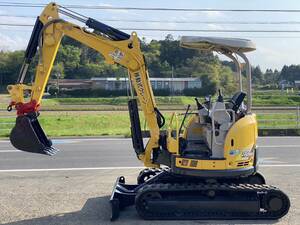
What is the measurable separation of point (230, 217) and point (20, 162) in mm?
7527

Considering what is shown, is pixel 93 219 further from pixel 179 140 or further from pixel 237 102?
pixel 237 102

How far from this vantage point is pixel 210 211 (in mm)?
7484

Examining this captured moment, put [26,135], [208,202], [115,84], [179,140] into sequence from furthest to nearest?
[115,84], [26,135], [179,140], [208,202]

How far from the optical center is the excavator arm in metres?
8.40

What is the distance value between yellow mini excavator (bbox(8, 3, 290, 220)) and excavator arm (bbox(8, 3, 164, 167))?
2cm

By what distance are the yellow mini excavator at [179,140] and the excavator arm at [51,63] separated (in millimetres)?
17

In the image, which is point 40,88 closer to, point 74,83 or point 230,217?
point 230,217

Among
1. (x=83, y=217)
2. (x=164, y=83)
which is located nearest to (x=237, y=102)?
(x=83, y=217)

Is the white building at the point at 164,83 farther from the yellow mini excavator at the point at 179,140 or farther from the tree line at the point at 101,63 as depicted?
the yellow mini excavator at the point at 179,140

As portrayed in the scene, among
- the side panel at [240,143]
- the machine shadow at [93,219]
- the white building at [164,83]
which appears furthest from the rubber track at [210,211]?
the white building at [164,83]

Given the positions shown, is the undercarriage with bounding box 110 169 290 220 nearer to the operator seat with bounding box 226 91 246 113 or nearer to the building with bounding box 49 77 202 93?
the operator seat with bounding box 226 91 246 113

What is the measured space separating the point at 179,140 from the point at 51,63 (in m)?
2.62

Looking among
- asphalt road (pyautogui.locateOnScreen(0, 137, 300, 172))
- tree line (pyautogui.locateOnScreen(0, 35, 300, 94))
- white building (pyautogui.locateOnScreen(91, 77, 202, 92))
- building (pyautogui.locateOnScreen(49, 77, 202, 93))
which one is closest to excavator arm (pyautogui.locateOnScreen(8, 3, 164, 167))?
asphalt road (pyautogui.locateOnScreen(0, 137, 300, 172))

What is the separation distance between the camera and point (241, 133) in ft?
24.8
